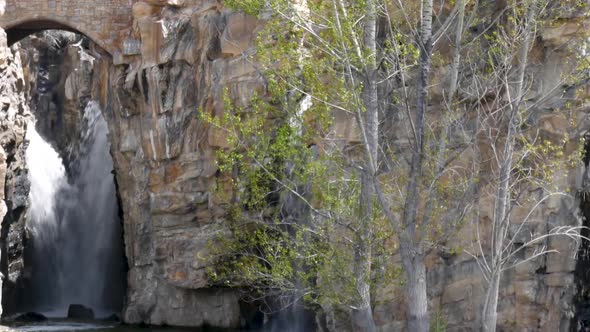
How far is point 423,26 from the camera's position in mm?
13812

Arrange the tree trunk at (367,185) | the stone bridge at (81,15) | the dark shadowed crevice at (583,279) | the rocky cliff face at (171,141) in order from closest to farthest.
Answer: the tree trunk at (367,185)
the dark shadowed crevice at (583,279)
the rocky cliff face at (171,141)
the stone bridge at (81,15)

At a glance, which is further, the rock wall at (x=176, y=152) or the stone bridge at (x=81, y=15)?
the stone bridge at (x=81, y=15)

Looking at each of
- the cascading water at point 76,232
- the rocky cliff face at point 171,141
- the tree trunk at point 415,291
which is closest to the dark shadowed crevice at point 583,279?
the tree trunk at point 415,291

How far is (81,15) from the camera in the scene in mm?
25594

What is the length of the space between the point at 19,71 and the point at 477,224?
14.4m

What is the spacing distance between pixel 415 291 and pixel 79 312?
48.0 ft

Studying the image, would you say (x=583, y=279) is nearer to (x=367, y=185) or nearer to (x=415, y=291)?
(x=415, y=291)

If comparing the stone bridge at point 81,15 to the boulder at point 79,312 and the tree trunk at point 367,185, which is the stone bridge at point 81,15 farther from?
the tree trunk at point 367,185

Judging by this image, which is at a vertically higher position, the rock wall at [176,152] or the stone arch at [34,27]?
the stone arch at [34,27]

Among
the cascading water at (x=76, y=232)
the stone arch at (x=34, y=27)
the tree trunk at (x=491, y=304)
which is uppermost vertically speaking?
the stone arch at (x=34, y=27)

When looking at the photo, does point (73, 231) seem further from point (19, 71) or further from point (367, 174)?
point (367, 174)

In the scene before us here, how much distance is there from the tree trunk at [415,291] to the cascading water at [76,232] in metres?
15.1

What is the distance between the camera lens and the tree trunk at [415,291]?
Answer: 13820 mm

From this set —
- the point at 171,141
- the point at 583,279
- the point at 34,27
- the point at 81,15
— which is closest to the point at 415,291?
the point at 583,279
